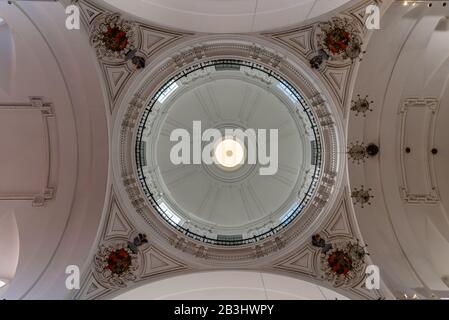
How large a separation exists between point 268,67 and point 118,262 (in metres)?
6.21

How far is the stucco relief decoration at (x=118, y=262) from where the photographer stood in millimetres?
9484

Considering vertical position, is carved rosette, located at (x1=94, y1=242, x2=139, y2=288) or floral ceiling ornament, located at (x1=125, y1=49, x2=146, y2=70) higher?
floral ceiling ornament, located at (x1=125, y1=49, x2=146, y2=70)

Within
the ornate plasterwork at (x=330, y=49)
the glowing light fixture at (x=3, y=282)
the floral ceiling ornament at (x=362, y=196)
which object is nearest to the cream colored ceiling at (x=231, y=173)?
the floral ceiling ornament at (x=362, y=196)

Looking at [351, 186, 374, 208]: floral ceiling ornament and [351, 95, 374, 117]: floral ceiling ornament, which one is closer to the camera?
[351, 95, 374, 117]: floral ceiling ornament

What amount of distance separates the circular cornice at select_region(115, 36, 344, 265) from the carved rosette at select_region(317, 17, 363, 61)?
0.71 meters

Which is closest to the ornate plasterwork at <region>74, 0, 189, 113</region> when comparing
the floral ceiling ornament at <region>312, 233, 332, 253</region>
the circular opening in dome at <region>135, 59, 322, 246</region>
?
the circular opening in dome at <region>135, 59, 322, 246</region>

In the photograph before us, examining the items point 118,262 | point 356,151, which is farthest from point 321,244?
point 118,262

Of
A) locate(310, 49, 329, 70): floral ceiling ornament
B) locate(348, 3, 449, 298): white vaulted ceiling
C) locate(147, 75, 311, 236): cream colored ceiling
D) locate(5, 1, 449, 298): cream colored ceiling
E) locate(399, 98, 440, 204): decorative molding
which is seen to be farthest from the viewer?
locate(147, 75, 311, 236): cream colored ceiling

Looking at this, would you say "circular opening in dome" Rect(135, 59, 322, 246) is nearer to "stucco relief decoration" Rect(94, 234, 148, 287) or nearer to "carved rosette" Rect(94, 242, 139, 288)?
"stucco relief decoration" Rect(94, 234, 148, 287)

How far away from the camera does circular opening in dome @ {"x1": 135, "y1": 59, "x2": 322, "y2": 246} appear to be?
11719 mm

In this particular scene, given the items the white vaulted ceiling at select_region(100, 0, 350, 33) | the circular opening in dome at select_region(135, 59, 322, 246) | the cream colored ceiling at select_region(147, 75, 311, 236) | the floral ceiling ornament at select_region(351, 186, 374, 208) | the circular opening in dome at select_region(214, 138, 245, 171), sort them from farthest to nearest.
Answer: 1. the circular opening in dome at select_region(214, 138, 245, 171)
2. the cream colored ceiling at select_region(147, 75, 311, 236)
3. the circular opening in dome at select_region(135, 59, 322, 246)
4. the floral ceiling ornament at select_region(351, 186, 374, 208)
5. the white vaulted ceiling at select_region(100, 0, 350, 33)

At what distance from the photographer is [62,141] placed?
984 centimetres

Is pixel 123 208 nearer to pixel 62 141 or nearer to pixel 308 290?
pixel 62 141
